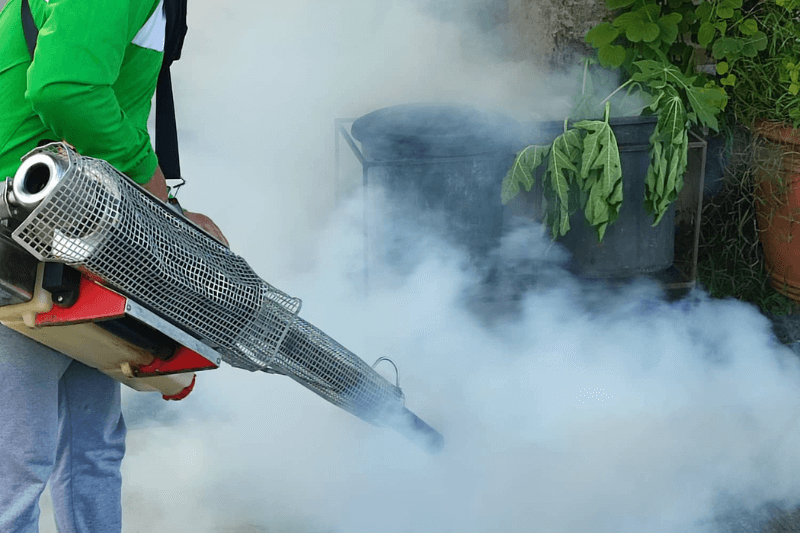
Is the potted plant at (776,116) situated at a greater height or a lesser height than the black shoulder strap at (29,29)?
lesser

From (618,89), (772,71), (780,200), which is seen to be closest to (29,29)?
(618,89)

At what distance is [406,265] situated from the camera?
390cm

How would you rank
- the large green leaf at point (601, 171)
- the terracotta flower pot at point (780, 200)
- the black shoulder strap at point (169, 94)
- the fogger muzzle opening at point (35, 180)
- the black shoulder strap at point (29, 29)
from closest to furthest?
the fogger muzzle opening at point (35, 180)
the black shoulder strap at point (29, 29)
the black shoulder strap at point (169, 94)
the large green leaf at point (601, 171)
the terracotta flower pot at point (780, 200)

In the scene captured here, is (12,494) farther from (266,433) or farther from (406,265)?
(406,265)

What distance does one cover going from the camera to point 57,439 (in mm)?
2252

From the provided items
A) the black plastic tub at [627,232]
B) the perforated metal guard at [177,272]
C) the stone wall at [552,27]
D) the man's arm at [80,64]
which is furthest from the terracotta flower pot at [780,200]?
the man's arm at [80,64]

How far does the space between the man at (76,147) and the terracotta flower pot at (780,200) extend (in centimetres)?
269

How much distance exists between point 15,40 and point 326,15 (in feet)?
9.45

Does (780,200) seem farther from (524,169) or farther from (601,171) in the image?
(524,169)

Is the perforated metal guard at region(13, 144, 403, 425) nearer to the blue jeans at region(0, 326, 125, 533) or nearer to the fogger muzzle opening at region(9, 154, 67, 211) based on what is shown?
the fogger muzzle opening at region(9, 154, 67, 211)

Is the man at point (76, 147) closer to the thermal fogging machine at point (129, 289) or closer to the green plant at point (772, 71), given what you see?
the thermal fogging machine at point (129, 289)

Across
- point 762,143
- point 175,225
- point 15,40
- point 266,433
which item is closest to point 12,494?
point 175,225

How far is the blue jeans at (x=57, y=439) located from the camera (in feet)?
6.67

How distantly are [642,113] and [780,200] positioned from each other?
748 mm
